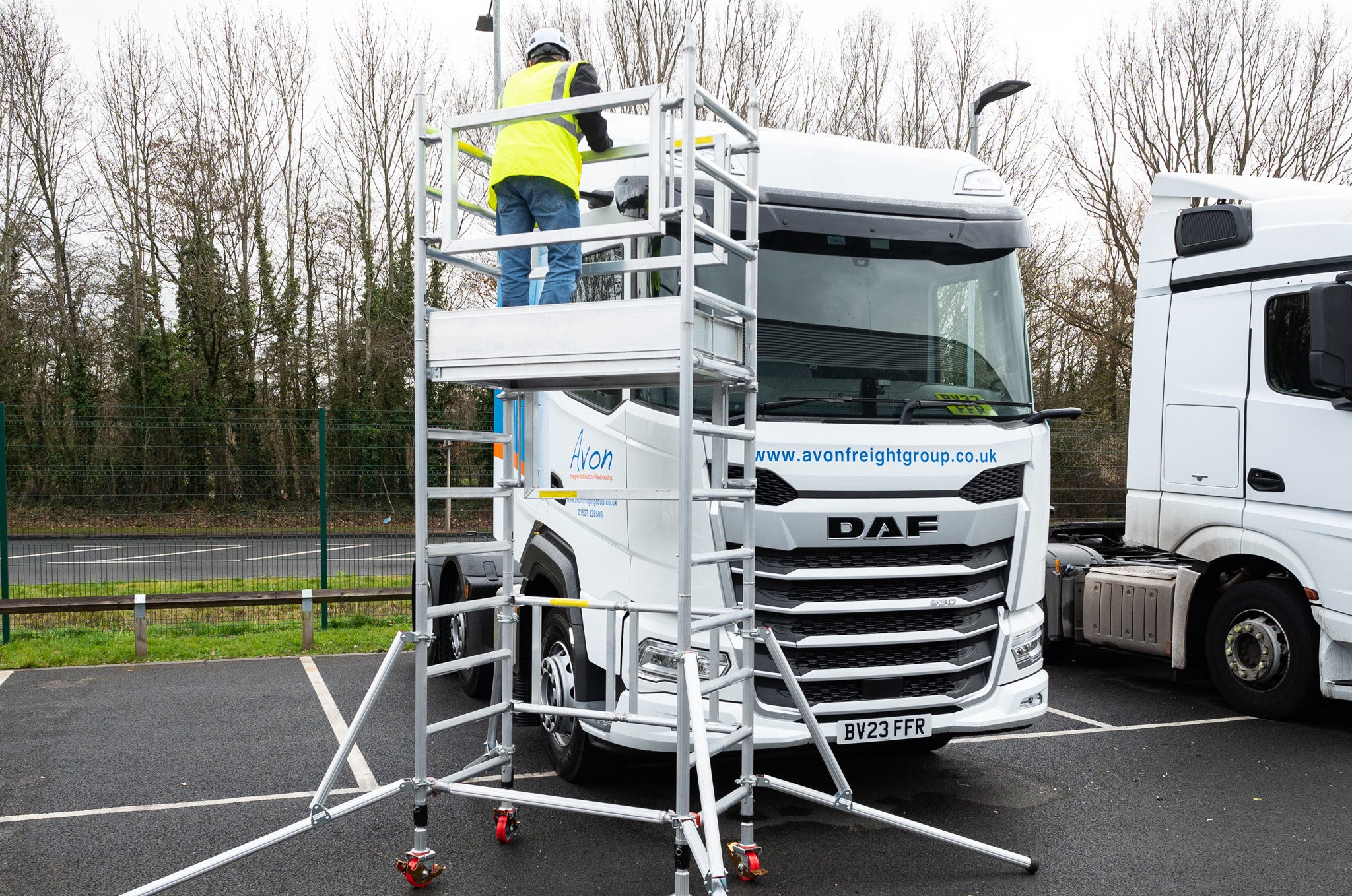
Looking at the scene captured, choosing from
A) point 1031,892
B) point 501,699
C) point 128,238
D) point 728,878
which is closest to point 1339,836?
point 1031,892

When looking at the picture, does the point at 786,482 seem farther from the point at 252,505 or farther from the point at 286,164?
the point at 286,164

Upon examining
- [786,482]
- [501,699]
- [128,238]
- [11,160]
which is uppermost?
[11,160]

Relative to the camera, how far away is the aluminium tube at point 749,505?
4262 mm

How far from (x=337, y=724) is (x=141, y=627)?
126 inches

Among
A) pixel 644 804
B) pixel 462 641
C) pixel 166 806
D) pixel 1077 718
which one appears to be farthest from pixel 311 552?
pixel 1077 718

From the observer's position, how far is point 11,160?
21.2m

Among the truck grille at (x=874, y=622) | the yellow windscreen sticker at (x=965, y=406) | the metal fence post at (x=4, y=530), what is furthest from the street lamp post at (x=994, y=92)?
the metal fence post at (x=4, y=530)

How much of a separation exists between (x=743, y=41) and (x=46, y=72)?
50.6ft

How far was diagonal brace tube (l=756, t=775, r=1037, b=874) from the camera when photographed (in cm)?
426

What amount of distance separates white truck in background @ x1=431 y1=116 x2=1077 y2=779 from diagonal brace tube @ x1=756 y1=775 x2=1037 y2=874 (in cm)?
20

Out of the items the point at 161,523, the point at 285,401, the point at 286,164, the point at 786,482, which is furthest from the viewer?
the point at 286,164

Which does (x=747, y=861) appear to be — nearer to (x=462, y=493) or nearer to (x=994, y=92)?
(x=462, y=493)

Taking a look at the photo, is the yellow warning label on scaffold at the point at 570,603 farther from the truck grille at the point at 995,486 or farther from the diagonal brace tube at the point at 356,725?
the truck grille at the point at 995,486

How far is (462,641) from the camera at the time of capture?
7078mm
